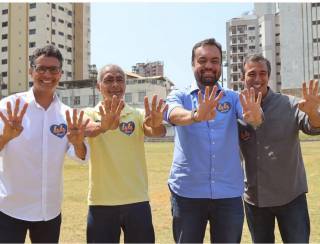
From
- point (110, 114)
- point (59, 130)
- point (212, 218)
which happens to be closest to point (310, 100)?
point (212, 218)

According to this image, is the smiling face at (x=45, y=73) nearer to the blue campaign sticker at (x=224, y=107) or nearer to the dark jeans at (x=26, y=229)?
the dark jeans at (x=26, y=229)

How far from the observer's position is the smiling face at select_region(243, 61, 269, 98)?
449 cm

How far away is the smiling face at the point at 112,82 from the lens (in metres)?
4.37

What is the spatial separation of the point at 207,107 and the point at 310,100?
109cm

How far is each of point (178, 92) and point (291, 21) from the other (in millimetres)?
67185

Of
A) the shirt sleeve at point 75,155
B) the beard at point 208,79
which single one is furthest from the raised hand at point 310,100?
the shirt sleeve at point 75,155

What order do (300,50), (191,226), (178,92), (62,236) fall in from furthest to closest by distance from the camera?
(300,50) → (62,236) → (178,92) → (191,226)

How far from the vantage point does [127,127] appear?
4297mm

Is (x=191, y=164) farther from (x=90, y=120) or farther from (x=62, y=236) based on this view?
(x=62, y=236)

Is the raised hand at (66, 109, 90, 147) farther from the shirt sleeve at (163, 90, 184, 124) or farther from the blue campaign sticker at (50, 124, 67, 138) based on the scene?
the shirt sleeve at (163, 90, 184, 124)

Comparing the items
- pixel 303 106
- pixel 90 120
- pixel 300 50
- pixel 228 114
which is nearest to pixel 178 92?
pixel 228 114

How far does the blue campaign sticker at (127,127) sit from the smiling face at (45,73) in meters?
0.75

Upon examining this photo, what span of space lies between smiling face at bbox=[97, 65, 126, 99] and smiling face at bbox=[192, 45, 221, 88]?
0.77 meters

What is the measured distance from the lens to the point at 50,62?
4078 millimetres
